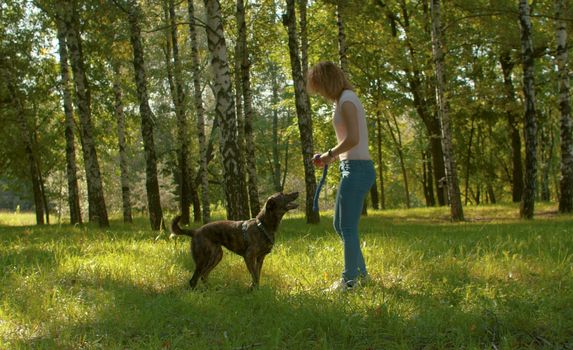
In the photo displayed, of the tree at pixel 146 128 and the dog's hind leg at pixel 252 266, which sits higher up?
the tree at pixel 146 128

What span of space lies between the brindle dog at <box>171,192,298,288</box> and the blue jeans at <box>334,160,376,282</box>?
2.01 ft

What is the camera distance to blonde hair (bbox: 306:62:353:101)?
5703 mm

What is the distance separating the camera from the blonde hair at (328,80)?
570 centimetres

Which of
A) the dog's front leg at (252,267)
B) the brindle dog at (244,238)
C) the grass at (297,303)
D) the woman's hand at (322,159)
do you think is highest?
the woman's hand at (322,159)

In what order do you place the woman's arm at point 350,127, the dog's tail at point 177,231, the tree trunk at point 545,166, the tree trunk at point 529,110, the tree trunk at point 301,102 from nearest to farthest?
the woman's arm at point 350,127
the dog's tail at point 177,231
the tree trunk at point 529,110
the tree trunk at point 301,102
the tree trunk at point 545,166

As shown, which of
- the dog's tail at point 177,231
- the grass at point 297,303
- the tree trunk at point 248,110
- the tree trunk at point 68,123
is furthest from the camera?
the tree trunk at point 68,123

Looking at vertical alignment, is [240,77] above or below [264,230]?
above

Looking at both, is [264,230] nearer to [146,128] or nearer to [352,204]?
[352,204]

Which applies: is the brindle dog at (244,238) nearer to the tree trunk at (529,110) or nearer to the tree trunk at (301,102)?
the tree trunk at (301,102)

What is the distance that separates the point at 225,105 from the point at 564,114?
437 inches

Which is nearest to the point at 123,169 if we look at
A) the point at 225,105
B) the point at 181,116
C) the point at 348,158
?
the point at 181,116

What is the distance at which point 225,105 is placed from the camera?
1057cm

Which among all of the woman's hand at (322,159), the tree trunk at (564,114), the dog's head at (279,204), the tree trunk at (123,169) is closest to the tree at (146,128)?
the tree trunk at (123,169)

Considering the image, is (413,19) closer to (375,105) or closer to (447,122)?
(375,105)
